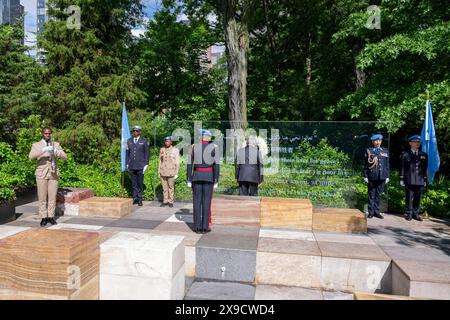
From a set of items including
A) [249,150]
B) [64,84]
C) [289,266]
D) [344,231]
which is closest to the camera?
[289,266]

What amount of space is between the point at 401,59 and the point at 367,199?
14.0 ft

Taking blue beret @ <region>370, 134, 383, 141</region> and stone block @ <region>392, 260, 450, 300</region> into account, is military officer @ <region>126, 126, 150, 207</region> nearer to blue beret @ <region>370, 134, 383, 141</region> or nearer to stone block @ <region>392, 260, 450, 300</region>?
blue beret @ <region>370, 134, 383, 141</region>

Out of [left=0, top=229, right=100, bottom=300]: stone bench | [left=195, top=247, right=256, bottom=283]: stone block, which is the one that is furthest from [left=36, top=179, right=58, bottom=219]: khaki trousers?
[left=195, top=247, right=256, bottom=283]: stone block

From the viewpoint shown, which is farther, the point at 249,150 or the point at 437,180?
the point at 437,180

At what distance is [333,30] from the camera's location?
20188 millimetres

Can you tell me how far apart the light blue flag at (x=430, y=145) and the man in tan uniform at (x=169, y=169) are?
6281 millimetres

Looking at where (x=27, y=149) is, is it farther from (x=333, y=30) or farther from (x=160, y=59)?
(x=333, y=30)

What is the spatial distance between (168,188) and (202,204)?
3057 mm

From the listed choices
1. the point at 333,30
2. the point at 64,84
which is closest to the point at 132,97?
the point at 64,84

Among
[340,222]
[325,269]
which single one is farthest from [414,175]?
[325,269]

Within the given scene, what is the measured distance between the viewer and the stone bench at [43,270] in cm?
362

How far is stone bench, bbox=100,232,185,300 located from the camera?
4113 millimetres

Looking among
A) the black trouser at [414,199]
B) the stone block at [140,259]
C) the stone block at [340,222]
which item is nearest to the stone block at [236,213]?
the stone block at [340,222]

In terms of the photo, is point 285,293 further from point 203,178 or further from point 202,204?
point 203,178
